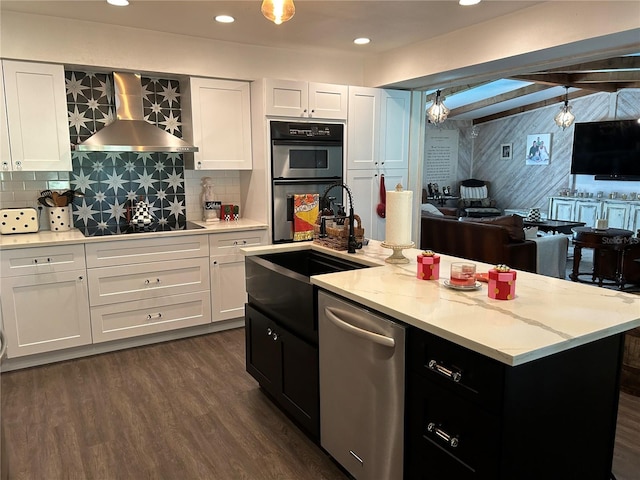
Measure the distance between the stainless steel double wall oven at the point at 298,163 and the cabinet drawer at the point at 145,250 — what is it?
718mm

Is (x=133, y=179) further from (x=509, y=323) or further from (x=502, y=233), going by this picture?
(x=502, y=233)

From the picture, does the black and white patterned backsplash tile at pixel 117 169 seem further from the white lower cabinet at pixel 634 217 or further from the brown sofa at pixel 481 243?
the white lower cabinet at pixel 634 217

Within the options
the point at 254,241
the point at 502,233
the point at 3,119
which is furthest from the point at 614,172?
the point at 3,119

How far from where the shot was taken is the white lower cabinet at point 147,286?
359cm

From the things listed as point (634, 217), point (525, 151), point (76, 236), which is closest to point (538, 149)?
point (525, 151)

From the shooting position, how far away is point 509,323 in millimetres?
1585

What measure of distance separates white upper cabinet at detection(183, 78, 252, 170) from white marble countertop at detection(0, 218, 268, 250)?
56 centimetres

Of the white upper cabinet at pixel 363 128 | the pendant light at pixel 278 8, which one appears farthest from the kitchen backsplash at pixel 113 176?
the pendant light at pixel 278 8

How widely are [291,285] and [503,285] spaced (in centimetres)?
108

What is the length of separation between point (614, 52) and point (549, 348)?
2.73 metres

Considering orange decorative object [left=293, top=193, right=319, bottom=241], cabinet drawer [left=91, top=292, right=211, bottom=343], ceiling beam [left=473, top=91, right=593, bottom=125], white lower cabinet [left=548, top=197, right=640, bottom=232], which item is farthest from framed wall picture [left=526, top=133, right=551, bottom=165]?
cabinet drawer [left=91, top=292, right=211, bottom=343]

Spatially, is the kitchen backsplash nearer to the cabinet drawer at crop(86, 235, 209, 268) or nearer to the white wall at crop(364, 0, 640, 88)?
the cabinet drawer at crop(86, 235, 209, 268)

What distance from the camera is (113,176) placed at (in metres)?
4.10

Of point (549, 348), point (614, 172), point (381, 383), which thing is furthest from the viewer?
point (614, 172)
